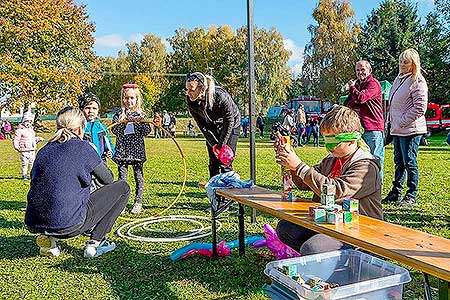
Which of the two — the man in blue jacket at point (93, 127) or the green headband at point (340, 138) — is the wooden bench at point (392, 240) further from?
the man in blue jacket at point (93, 127)

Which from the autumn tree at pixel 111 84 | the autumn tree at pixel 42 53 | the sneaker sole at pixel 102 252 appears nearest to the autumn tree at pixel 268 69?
the autumn tree at pixel 42 53

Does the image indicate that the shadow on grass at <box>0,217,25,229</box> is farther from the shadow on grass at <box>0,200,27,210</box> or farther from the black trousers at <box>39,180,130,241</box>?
the black trousers at <box>39,180,130,241</box>

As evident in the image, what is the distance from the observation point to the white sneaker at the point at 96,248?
14.6 ft

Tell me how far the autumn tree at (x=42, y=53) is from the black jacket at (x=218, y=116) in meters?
29.4

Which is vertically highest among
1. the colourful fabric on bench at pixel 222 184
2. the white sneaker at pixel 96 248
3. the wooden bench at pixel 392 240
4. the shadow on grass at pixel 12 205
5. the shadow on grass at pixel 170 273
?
the colourful fabric on bench at pixel 222 184

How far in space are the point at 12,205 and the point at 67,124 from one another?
357 cm

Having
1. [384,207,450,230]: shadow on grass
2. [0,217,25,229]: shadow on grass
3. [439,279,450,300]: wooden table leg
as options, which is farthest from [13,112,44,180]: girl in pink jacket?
[439,279,450,300]: wooden table leg

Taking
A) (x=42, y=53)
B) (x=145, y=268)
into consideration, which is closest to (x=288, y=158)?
(x=145, y=268)

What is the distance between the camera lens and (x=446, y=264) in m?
2.00

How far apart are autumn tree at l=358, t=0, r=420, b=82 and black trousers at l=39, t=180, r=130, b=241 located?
2815 cm

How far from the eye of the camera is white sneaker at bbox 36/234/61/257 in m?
4.50

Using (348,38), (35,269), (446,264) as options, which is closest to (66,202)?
(35,269)

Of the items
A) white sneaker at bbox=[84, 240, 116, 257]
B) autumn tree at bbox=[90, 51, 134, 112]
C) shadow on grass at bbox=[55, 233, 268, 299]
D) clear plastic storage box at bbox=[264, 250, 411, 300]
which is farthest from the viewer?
autumn tree at bbox=[90, 51, 134, 112]

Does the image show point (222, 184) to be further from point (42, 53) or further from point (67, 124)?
point (42, 53)
